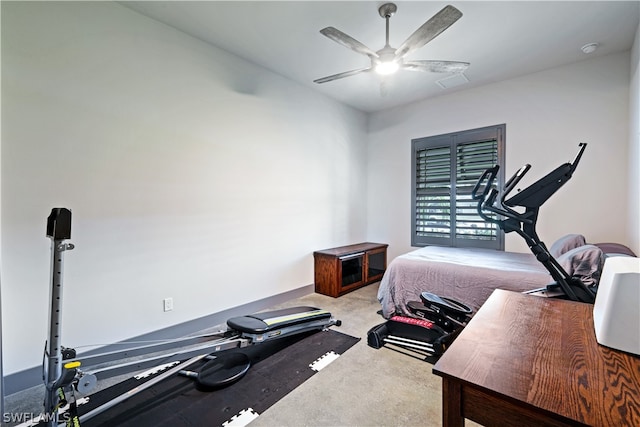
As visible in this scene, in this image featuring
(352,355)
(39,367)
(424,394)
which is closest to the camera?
(424,394)

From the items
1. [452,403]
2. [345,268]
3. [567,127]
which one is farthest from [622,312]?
[567,127]

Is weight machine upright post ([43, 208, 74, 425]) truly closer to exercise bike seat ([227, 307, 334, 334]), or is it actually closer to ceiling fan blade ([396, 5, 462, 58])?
exercise bike seat ([227, 307, 334, 334])

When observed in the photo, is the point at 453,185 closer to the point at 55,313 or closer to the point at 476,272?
the point at 476,272

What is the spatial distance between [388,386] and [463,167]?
3.34 meters

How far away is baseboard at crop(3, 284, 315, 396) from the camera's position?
195cm

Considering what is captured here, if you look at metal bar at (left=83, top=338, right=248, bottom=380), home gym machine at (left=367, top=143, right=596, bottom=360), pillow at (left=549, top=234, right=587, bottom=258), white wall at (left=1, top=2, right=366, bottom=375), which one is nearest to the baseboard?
white wall at (left=1, top=2, right=366, bottom=375)

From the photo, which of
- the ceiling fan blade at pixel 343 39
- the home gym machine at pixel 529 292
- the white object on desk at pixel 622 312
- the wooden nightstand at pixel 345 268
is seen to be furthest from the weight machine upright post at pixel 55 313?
the wooden nightstand at pixel 345 268

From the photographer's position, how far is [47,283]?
2062mm

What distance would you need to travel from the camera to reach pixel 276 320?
2477 millimetres

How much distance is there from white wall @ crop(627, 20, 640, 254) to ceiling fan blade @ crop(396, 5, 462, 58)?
208cm

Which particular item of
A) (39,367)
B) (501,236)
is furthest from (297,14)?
(501,236)

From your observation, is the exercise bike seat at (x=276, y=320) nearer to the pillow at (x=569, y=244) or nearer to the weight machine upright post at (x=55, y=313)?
the weight machine upright post at (x=55, y=313)

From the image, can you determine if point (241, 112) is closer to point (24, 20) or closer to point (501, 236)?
point (24, 20)

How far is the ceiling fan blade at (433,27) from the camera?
6.30ft
